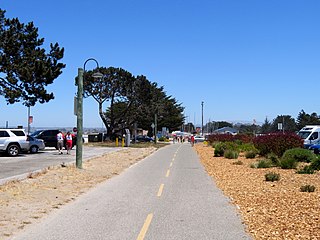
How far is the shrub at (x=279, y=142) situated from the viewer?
26.7 meters

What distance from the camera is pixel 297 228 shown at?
27.0 feet

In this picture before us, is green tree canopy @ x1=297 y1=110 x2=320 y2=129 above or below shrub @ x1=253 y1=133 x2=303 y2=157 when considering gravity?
above

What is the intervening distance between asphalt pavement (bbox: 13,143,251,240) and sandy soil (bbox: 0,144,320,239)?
36cm

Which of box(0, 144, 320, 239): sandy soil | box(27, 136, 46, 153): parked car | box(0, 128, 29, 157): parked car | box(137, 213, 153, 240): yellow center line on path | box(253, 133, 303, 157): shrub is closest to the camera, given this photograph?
box(137, 213, 153, 240): yellow center line on path

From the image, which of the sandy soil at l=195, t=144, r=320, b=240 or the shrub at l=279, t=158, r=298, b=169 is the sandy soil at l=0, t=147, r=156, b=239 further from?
the shrub at l=279, t=158, r=298, b=169

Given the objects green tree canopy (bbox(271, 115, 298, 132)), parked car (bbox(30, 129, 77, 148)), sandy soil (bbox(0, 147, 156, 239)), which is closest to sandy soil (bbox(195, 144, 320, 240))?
sandy soil (bbox(0, 147, 156, 239))

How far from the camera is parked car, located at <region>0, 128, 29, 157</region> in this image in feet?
93.3

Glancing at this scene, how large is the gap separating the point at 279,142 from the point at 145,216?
63.1 ft

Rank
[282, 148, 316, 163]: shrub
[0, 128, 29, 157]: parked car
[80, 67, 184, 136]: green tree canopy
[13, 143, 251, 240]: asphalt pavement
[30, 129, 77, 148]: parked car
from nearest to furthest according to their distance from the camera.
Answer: [13, 143, 251, 240]: asphalt pavement
[282, 148, 316, 163]: shrub
[0, 128, 29, 157]: parked car
[30, 129, 77, 148]: parked car
[80, 67, 184, 136]: green tree canopy

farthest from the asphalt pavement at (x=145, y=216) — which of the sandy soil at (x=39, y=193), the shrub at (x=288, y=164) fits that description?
the shrub at (x=288, y=164)

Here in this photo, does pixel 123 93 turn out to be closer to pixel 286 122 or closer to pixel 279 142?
pixel 279 142

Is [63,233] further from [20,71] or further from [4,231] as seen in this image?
[20,71]

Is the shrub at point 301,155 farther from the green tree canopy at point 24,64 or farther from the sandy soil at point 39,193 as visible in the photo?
the green tree canopy at point 24,64

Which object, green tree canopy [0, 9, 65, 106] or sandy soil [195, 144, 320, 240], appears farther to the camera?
green tree canopy [0, 9, 65, 106]
